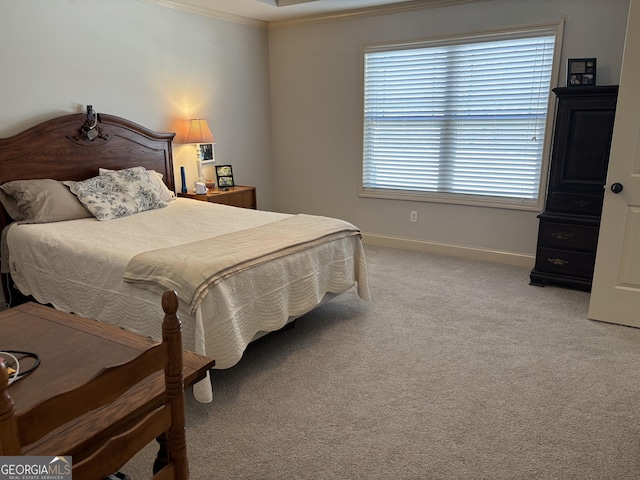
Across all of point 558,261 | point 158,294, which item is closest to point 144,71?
point 158,294

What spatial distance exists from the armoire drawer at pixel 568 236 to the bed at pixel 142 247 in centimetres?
161

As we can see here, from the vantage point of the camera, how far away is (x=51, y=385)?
47.5 inches

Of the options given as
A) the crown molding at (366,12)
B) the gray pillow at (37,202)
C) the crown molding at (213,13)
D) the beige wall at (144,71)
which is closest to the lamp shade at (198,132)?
the beige wall at (144,71)

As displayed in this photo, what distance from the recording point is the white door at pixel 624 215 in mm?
2920

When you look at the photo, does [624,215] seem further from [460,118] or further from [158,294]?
[158,294]

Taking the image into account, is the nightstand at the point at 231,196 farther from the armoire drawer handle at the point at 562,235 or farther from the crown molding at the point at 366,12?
the armoire drawer handle at the point at 562,235

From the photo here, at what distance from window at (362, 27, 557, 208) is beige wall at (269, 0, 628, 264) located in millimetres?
130

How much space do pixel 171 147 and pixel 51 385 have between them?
372 centimetres

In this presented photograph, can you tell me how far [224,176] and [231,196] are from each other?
391mm

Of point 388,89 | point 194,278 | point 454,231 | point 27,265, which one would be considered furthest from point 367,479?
point 388,89

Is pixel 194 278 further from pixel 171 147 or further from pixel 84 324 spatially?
pixel 171 147

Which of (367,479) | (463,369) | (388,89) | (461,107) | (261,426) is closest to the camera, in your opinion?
(367,479)

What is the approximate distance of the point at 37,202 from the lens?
132 inches

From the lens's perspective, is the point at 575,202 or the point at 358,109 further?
the point at 358,109
